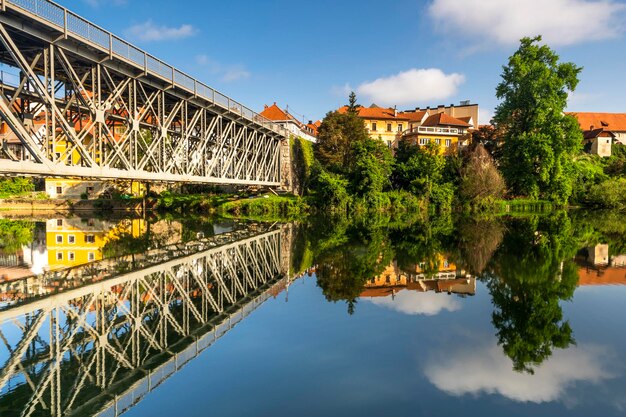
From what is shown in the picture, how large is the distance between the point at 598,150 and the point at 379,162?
158ft

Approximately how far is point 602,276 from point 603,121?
80.0 meters

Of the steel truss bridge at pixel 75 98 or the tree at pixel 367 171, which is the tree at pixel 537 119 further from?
the steel truss bridge at pixel 75 98

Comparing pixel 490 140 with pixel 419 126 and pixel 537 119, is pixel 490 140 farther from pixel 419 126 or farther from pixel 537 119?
pixel 537 119

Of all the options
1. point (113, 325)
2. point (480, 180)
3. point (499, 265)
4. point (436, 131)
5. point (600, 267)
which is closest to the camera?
point (113, 325)

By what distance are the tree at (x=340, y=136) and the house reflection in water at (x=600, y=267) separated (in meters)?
35.3

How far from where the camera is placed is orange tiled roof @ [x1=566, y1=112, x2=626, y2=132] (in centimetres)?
7688

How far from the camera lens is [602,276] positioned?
45.3ft

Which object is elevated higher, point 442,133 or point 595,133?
point 595,133

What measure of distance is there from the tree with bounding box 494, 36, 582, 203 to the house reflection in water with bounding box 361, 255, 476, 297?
113 feet

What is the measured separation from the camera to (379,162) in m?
47.4

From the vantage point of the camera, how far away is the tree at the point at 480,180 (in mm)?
45062

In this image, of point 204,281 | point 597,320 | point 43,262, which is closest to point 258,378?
point 204,281

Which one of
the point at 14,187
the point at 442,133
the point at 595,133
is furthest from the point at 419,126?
the point at 14,187

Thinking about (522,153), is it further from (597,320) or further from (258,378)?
(258,378)
